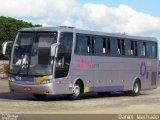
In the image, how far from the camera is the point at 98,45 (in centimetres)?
2717

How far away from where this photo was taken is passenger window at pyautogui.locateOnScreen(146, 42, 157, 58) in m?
32.4

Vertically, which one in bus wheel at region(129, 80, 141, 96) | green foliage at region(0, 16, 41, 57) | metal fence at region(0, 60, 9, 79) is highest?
green foliage at region(0, 16, 41, 57)

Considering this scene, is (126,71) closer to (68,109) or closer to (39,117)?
(68,109)

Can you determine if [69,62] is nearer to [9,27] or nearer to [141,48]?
[141,48]

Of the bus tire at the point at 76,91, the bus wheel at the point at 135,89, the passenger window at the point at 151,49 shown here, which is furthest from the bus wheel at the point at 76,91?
the passenger window at the point at 151,49

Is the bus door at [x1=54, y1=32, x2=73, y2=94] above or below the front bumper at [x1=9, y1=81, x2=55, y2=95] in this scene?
above

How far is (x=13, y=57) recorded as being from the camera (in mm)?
24828

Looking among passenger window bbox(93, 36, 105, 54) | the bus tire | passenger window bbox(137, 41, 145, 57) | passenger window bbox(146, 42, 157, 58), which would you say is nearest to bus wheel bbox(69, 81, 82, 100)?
the bus tire

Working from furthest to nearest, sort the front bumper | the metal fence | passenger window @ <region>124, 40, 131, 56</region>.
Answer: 1. the metal fence
2. passenger window @ <region>124, 40, 131, 56</region>
3. the front bumper

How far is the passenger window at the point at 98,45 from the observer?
2693 cm

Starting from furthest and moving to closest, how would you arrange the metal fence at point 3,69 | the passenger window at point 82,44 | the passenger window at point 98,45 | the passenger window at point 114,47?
the metal fence at point 3,69 → the passenger window at point 114,47 → the passenger window at point 98,45 → the passenger window at point 82,44

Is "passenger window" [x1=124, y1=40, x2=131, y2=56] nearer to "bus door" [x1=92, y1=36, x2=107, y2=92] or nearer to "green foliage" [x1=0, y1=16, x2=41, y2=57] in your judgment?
"bus door" [x1=92, y1=36, x2=107, y2=92]

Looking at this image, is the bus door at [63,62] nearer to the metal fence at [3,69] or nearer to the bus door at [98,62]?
the bus door at [98,62]

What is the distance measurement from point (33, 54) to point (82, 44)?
2711 mm
